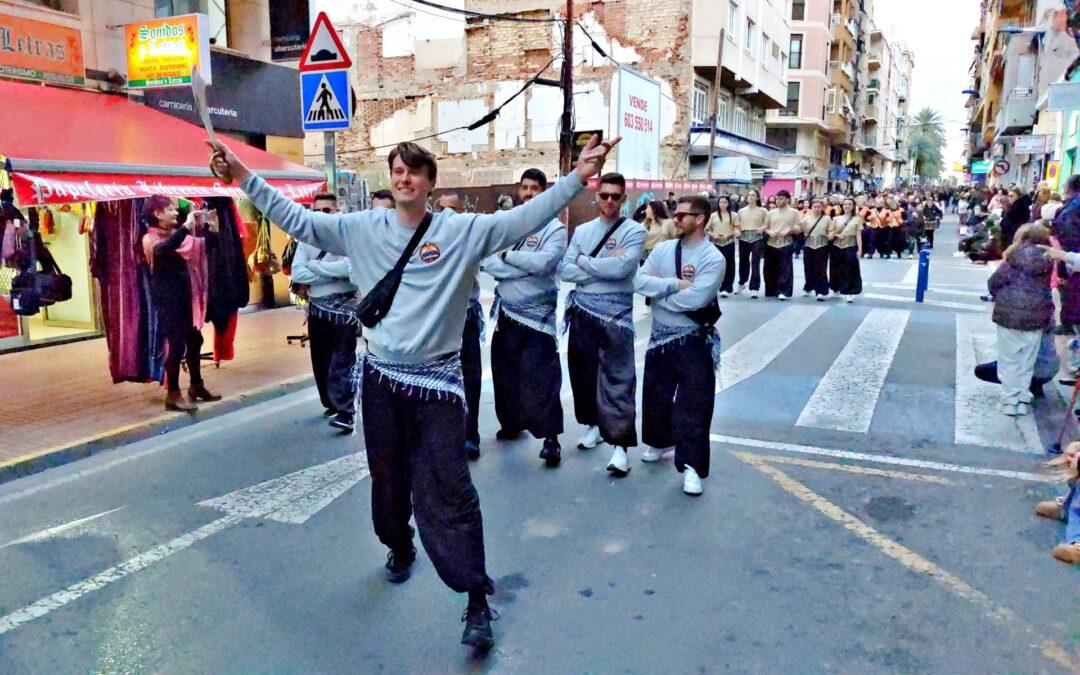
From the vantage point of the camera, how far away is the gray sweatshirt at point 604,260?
5.61 meters

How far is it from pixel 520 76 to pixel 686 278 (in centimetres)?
2850

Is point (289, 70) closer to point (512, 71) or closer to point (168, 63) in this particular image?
point (168, 63)

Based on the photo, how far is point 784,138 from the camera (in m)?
52.2

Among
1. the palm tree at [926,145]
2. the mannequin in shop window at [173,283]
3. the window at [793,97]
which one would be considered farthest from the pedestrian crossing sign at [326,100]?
the palm tree at [926,145]

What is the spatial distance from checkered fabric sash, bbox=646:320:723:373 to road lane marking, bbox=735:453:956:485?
3.63 feet

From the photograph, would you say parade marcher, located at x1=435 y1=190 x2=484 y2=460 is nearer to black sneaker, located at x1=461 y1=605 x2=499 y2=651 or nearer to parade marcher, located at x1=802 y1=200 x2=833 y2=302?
black sneaker, located at x1=461 y1=605 x2=499 y2=651

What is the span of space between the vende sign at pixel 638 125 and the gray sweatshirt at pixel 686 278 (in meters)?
21.2

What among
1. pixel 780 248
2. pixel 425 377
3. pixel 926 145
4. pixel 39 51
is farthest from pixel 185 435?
pixel 926 145

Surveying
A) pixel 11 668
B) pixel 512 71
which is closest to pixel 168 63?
pixel 11 668

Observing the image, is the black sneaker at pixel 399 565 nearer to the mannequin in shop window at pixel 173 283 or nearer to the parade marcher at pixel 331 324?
the parade marcher at pixel 331 324

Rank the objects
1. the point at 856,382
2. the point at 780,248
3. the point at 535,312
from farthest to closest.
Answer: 1. the point at 780,248
2. the point at 856,382
3. the point at 535,312

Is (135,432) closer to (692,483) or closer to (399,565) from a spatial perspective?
(399,565)

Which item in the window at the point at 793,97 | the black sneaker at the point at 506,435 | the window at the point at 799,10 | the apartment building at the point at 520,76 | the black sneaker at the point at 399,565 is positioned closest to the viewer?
the black sneaker at the point at 399,565

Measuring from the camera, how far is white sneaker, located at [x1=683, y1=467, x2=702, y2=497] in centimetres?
534
